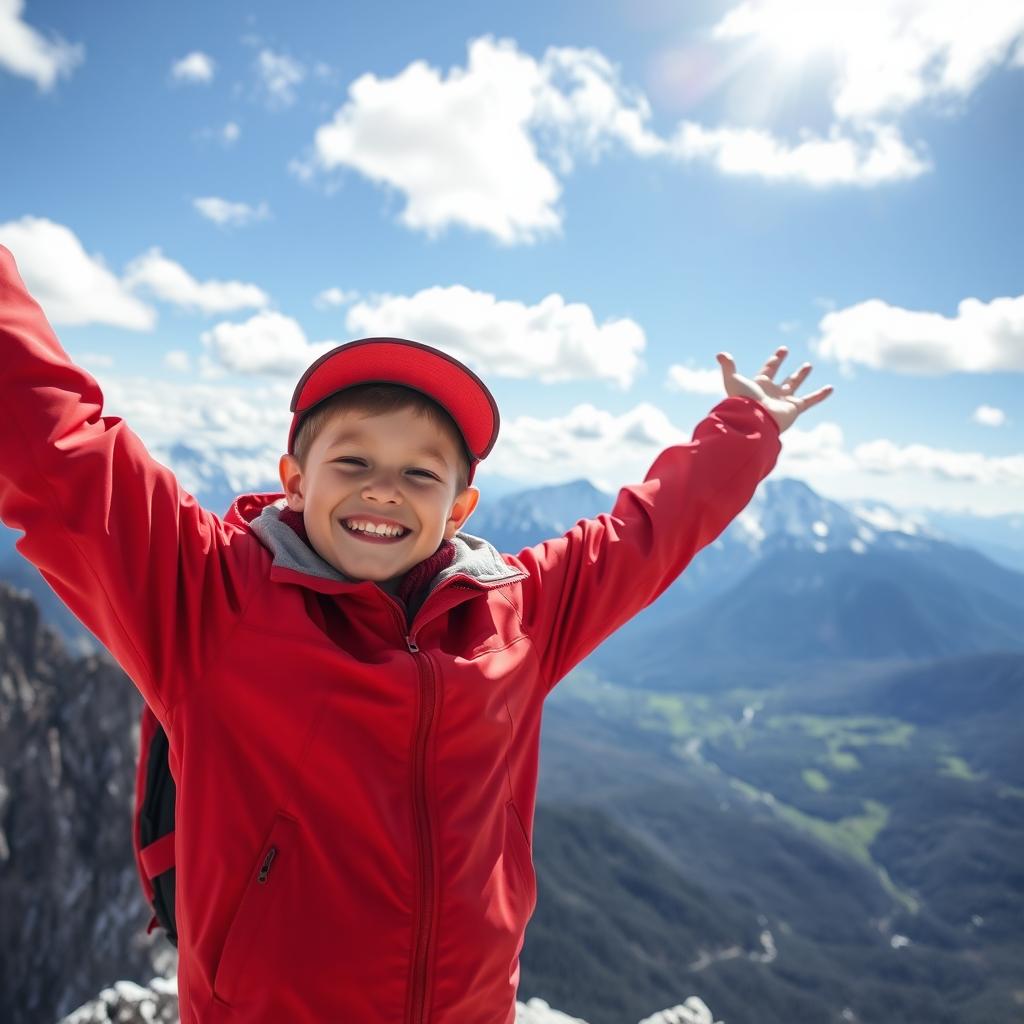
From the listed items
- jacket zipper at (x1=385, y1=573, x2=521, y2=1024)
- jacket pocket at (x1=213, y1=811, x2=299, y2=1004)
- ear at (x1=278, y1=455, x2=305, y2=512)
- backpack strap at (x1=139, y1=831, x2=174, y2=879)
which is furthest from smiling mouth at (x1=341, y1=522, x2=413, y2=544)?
backpack strap at (x1=139, y1=831, x2=174, y2=879)

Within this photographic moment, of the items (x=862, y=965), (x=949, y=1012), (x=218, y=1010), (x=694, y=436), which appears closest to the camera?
(x=218, y=1010)

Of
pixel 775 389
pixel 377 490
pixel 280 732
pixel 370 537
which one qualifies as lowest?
pixel 280 732

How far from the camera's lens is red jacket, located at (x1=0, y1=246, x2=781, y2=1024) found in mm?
2846

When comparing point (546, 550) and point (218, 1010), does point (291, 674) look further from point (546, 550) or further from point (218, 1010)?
point (546, 550)

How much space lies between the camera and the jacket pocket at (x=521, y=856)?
3.62 m

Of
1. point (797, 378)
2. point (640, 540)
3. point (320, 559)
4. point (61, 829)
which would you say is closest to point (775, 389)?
point (797, 378)

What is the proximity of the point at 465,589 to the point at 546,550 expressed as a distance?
799 mm

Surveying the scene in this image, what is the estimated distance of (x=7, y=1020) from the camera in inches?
2446

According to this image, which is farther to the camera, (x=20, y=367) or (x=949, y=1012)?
(x=949, y=1012)

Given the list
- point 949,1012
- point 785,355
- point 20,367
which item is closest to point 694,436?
point 785,355

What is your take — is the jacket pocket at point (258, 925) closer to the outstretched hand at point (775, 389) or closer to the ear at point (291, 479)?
the ear at point (291, 479)

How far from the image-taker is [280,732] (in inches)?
120

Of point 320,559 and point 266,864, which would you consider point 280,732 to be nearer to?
point 266,864

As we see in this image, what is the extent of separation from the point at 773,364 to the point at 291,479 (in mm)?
3575
